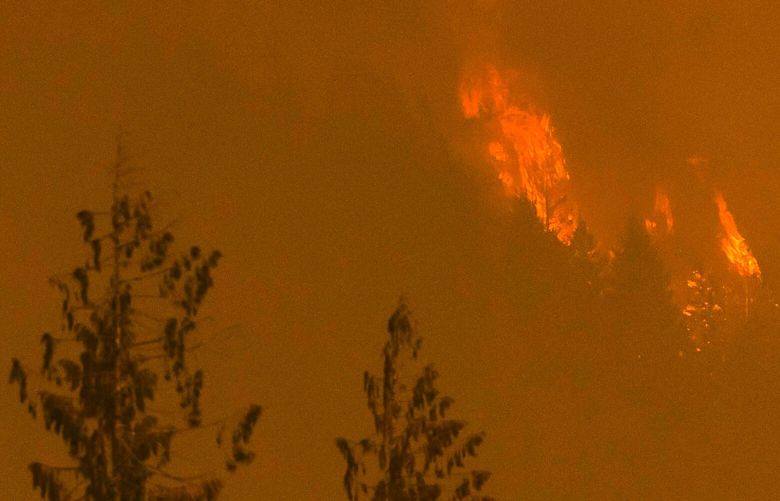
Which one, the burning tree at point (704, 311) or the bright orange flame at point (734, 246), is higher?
the bright orange flame at point (734, 246)

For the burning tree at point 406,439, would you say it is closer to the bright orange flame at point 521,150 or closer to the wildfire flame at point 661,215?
the bright orange flame at point 521,150

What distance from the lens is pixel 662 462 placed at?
5794 cm

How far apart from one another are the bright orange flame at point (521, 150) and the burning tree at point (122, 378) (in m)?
58.0

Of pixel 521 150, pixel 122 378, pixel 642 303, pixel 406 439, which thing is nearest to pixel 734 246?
pixel 521 150

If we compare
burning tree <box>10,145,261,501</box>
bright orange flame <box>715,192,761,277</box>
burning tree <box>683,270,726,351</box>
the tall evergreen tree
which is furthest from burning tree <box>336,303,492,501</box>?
bright orange flame <box>715,192,761,277</box>

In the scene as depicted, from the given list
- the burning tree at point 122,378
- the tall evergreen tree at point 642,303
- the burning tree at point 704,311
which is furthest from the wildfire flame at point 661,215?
the burning tree at point 122,378

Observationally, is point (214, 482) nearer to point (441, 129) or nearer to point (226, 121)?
point (226, 121)

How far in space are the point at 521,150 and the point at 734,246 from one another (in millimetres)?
25210

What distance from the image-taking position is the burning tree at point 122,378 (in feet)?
37.4

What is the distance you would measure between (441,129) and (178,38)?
1288 cm

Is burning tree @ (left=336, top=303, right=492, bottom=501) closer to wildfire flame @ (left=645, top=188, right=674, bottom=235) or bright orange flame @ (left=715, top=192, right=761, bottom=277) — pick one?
wildfire flame @ (left=645, top=188, right=674, bottom=235)

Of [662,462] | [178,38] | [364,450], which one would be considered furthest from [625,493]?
[364,450]

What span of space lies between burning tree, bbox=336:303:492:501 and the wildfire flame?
71.1 m

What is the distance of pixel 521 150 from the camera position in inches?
2933
